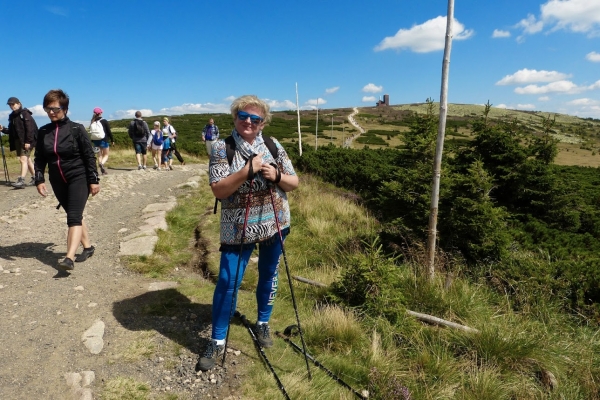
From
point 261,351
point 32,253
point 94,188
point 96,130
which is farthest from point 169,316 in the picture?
point 96,130

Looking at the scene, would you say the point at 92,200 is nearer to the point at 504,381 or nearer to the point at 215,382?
the point at 215,382

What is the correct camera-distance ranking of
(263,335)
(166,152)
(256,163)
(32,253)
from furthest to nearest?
(166,152), (32,253), (263,335), (256,163)

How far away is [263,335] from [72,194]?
8.26 feet

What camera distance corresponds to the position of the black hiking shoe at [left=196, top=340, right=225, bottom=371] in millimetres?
2551

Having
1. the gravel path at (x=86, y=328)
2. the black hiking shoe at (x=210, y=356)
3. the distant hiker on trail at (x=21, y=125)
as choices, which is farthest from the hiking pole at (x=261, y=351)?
the distant hiker on trail at (x=21, y=125)

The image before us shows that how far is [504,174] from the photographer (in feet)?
25.9

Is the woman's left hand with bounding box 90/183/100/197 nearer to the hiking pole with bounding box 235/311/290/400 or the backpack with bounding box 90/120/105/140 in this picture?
the hiking pole with bounding box 235/311/290/400

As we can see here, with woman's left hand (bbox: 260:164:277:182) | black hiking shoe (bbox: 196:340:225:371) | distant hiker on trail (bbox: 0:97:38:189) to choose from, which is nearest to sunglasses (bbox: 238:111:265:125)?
woman's left hand (bbox: 260:164:277:182)

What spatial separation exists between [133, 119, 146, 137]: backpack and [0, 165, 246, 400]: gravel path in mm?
5747

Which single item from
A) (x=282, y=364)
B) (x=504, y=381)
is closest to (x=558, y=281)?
(x=504, y=381)

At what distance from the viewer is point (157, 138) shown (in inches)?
451

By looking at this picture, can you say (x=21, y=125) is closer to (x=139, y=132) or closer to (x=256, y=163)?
(x=139, y=132)

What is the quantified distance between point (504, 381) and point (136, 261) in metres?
3.90

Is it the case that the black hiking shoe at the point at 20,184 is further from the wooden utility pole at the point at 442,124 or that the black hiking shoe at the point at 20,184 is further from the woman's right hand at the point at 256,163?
the wooden utility pole at the point at 442,124
